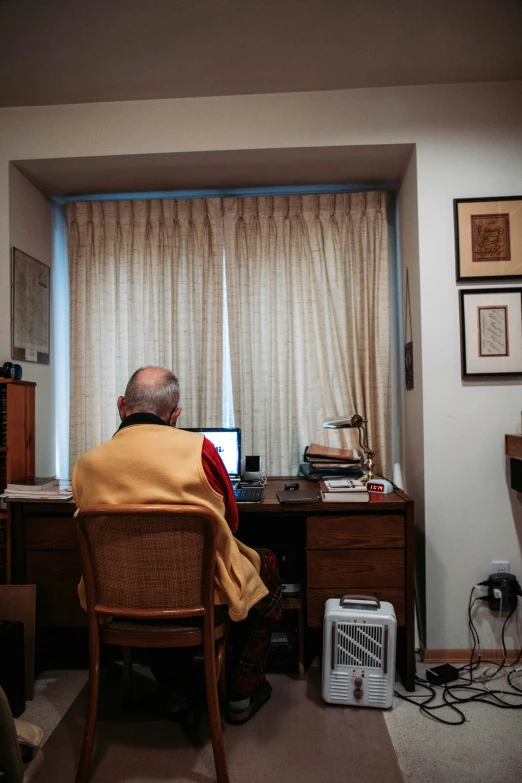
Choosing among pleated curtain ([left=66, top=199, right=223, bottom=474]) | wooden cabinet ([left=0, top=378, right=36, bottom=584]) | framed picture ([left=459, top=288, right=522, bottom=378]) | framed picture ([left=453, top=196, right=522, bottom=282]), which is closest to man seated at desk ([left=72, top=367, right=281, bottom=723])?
wooden cabinet ([left=0, top=378, right=36, bottom=584])

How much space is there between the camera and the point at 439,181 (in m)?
2.38

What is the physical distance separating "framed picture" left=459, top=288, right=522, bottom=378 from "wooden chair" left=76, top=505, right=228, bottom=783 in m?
1.56

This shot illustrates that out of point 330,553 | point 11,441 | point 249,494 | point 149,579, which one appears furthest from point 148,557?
point 11,441

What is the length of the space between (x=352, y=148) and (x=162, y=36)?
969mm

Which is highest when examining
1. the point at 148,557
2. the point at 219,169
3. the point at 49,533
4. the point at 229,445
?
the point at 219,169

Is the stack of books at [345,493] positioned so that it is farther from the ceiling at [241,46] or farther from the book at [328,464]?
the ceiling at [241,46]

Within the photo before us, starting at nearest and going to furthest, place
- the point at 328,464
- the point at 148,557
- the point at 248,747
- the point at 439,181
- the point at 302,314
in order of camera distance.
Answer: the point at 148,557, the point at 248,747, the point at 439,181, the point at 328,464, the point at 302,314

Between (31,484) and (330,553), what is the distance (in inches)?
54.6

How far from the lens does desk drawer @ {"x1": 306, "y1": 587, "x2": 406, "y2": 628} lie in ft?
6.85

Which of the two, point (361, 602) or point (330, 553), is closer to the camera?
point (361, 602)

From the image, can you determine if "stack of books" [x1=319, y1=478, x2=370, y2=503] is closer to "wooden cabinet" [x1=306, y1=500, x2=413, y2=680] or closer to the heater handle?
"wooden cabinet" [x1=306, y1=500, x2=413, y2=680]

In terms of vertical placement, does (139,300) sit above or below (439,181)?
below

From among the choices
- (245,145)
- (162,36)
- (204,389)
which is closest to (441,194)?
(245,145)

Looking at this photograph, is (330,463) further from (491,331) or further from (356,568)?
(491,331)
